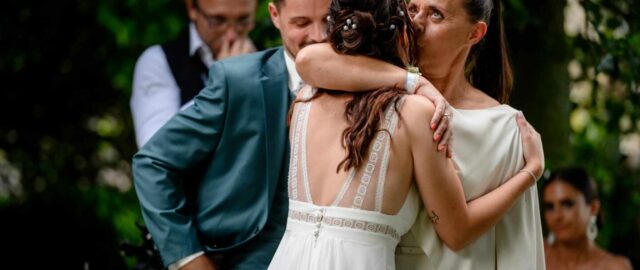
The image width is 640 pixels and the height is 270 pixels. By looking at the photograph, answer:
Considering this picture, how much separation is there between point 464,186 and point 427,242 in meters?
0.21

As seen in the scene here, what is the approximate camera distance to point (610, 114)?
7395mm

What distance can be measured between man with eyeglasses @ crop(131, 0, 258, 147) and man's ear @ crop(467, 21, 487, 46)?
2163mm

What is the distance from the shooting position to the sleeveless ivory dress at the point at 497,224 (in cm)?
377

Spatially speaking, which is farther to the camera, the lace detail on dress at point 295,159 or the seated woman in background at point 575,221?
the seated woman in background at point 575,221

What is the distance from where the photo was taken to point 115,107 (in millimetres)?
10008

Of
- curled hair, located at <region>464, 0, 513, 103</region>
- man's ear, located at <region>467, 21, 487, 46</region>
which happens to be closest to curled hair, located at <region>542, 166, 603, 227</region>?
→ curled hair, located at <region>464, 0, 513, 103</region>

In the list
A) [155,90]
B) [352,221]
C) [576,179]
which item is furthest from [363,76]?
[576,179]

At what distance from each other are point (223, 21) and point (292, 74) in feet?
6.05

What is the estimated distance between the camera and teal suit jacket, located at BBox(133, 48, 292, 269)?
4.28 meters

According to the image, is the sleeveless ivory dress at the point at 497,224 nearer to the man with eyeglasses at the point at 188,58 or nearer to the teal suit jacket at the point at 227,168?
the teal suit jacket at the point at 227,168

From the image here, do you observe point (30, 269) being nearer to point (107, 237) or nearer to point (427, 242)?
point (107, 237)

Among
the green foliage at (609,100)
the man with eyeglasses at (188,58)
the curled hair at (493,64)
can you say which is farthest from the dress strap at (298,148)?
the green foliage at (609,100)

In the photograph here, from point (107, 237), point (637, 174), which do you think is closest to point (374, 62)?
point (107, 237)

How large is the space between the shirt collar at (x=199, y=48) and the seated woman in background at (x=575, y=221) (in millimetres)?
1951
